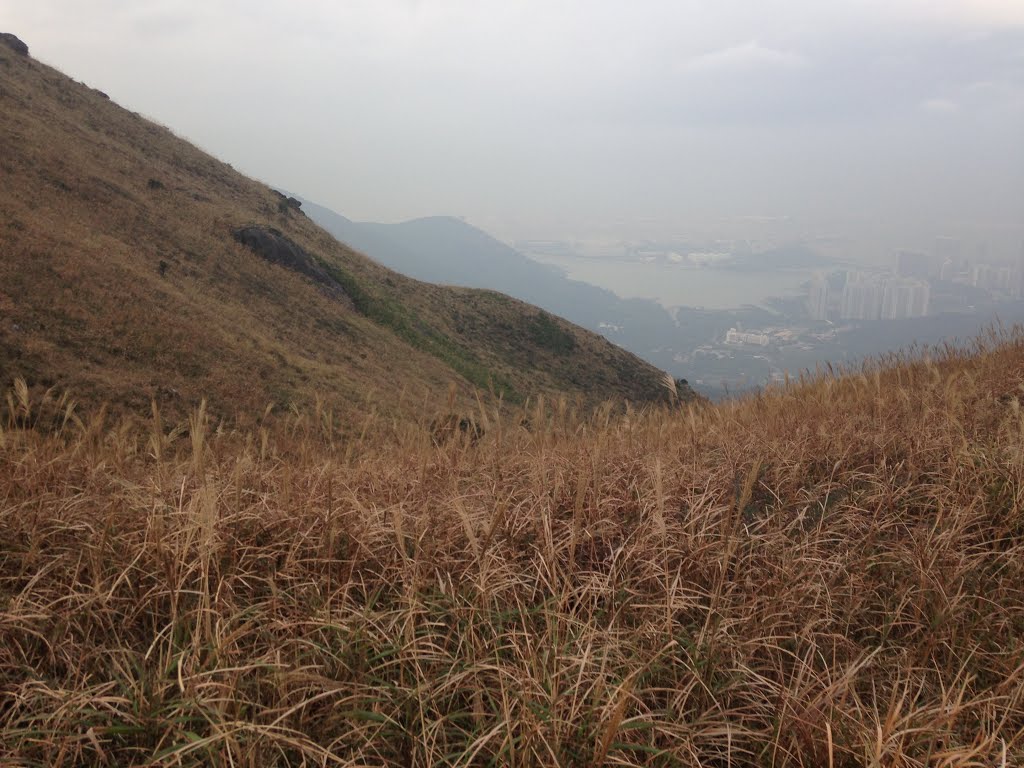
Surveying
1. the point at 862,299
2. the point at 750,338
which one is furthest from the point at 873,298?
the point at 750,338

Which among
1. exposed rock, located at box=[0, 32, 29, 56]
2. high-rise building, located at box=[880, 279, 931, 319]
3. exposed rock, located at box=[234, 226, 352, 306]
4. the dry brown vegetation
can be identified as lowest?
the dry brown vegetation

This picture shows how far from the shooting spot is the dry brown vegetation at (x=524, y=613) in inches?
71.3

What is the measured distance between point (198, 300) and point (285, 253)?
12.0 metres

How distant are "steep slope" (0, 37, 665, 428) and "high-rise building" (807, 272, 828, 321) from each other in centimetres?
12059

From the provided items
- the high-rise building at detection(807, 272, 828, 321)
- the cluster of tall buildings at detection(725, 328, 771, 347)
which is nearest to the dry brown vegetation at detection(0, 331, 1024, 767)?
the cluster of tall buildings at detection(725, 328, 771, 347)

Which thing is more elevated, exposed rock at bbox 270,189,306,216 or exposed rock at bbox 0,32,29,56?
exposed rock at bbox 0,32,29,56

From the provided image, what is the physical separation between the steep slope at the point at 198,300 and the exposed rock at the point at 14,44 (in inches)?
28.9

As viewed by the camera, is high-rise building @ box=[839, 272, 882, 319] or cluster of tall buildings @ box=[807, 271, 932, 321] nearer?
cluster of tall buildings @ box=[807, 271, 932, 321]

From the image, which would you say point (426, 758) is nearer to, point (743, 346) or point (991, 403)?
point (991, 403)

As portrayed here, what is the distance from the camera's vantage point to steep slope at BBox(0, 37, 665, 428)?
15828 mm

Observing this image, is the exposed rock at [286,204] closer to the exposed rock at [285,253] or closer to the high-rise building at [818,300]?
the exposed rock at [285,253]

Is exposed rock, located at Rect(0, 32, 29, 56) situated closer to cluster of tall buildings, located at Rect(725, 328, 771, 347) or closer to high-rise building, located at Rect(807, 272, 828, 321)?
cluster of tall buildings, located at Rect(725, 328, 771, 347)

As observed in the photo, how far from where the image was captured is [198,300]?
23.4 metres

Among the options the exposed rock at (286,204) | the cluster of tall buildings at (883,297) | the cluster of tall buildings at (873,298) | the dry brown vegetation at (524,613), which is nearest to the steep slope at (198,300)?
the exposed rock at (286,204)
